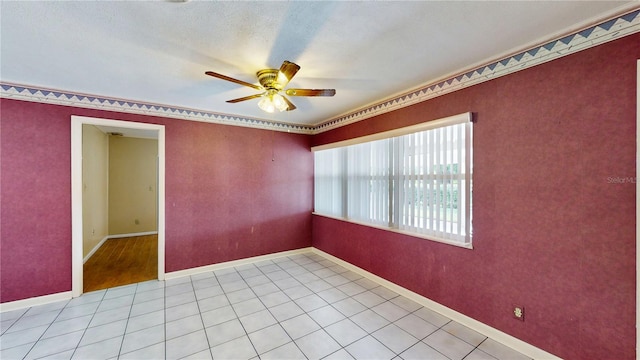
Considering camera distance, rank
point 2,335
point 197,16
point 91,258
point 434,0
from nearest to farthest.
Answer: point 434,0
point 197,16
point 2,335
point 91,258

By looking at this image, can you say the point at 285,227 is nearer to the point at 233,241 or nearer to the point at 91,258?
the point at 233,241

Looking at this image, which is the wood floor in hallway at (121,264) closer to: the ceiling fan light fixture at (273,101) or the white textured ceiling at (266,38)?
the white textured ceiling at (266,38)

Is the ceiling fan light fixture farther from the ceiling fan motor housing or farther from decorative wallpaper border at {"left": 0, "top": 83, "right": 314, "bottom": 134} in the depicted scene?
decorative wallpaper border at {"left": 0, "top": 83, "right": 314, "bottom": 134}

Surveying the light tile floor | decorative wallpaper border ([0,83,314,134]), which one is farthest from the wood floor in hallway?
decorative wallpaper border ([0,83,314,134])

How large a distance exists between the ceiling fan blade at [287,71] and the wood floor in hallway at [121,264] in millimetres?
3469

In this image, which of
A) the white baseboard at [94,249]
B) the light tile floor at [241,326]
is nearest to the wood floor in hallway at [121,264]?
the white baseboard at [94,249]

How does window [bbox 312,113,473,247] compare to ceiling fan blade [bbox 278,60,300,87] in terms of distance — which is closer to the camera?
ceiling fan blade [bbox 278,60,300,87]

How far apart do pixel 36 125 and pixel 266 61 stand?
9.45 feet

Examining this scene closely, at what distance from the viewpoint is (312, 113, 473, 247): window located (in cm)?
→ 242

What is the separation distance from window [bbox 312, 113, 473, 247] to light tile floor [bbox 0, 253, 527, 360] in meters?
0.91

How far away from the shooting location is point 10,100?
8.75 ft

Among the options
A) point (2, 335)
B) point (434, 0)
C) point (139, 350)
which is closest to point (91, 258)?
point (2, 335)

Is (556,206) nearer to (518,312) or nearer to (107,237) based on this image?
(518,312)

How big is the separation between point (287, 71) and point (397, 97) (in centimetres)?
172
